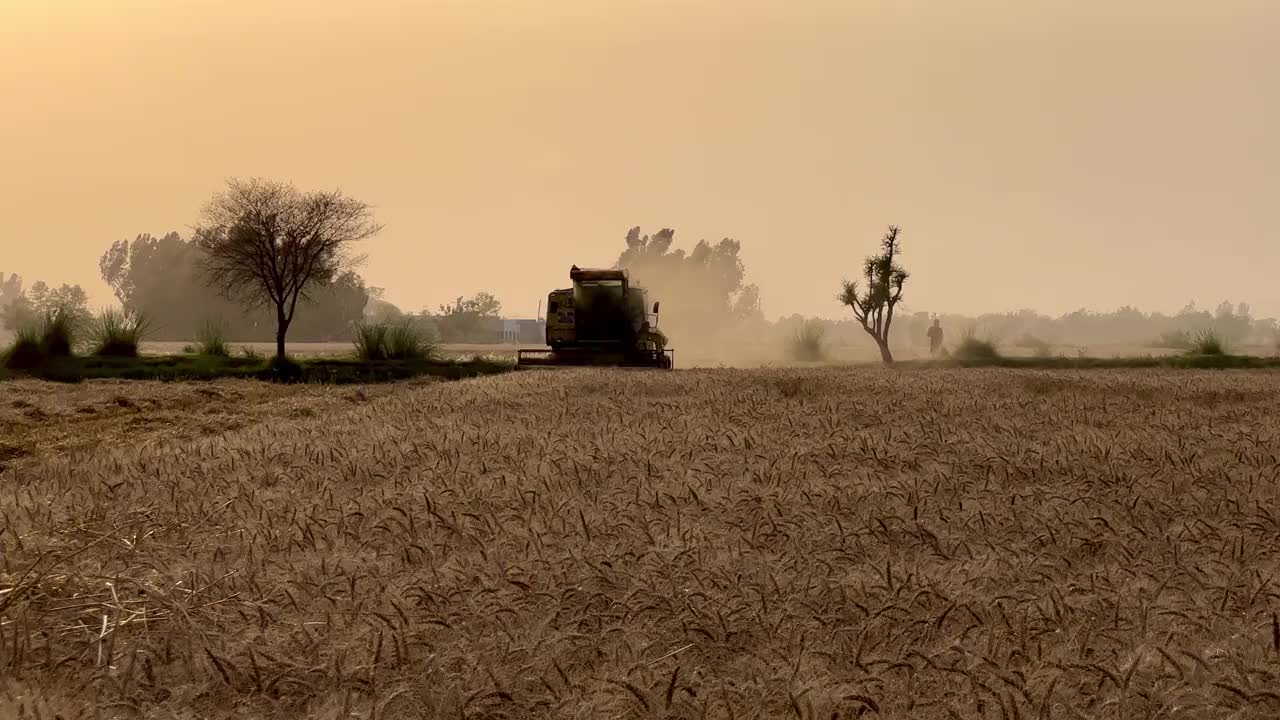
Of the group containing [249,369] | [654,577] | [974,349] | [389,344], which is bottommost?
[654,577]

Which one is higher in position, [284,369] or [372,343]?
[372,343]

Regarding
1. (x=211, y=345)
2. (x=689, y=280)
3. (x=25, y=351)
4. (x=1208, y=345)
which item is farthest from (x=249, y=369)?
(x=689, y=280)

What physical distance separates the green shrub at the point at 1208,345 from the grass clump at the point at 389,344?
100ft

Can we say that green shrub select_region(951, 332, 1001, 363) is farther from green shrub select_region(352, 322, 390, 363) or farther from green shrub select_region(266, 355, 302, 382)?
green shrub select_region(266, 355, 302, 382)

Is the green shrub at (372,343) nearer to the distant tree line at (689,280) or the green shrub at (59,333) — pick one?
the green shrub at (59,333)

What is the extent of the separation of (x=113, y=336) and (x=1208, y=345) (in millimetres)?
41517

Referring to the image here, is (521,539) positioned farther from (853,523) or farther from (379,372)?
(379,372)

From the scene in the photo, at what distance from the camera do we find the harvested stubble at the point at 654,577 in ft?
11.8

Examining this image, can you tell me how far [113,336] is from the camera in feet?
116

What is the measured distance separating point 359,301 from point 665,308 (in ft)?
125

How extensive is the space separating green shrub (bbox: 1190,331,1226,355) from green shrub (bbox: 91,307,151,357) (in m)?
40.1

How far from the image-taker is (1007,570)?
16.0 ft

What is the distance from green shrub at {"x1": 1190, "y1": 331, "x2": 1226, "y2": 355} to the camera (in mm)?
40750

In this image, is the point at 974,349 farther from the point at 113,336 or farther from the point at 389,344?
the point at 113,336
